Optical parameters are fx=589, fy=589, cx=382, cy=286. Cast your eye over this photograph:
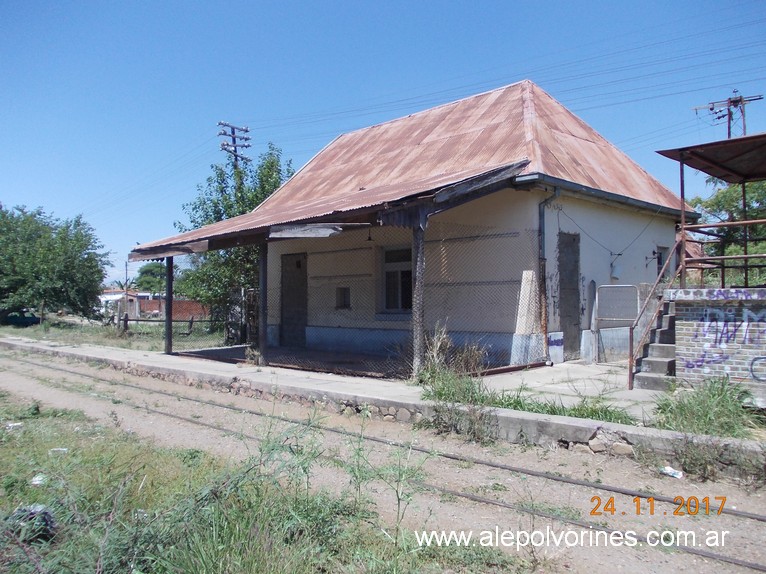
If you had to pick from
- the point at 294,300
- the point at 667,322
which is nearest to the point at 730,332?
the point at 667,322

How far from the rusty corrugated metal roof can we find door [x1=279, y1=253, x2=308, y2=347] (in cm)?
172

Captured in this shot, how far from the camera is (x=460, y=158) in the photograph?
1398cm

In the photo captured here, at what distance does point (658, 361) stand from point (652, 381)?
317mm

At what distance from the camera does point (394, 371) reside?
11.4 meters

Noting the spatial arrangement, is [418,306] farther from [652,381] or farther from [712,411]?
[712,411]

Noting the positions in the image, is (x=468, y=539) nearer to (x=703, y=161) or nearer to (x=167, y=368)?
(x=703, y=161)

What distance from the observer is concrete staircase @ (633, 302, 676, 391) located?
8.52 m

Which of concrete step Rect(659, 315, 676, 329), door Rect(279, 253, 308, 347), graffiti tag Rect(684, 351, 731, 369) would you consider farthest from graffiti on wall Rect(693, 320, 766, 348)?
door Rect(279, 253, 308, 347)

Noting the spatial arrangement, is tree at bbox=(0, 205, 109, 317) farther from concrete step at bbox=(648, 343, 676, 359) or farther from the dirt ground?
concrete step at bbox=(648, 343, 676, 359)

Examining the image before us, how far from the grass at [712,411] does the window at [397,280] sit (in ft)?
25.5

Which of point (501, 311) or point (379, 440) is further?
point (501, 311)

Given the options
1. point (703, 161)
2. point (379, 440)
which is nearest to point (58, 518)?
point (379, 440)

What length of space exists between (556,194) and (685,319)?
4.54 m

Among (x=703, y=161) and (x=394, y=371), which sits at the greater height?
(x=703, y=161)
